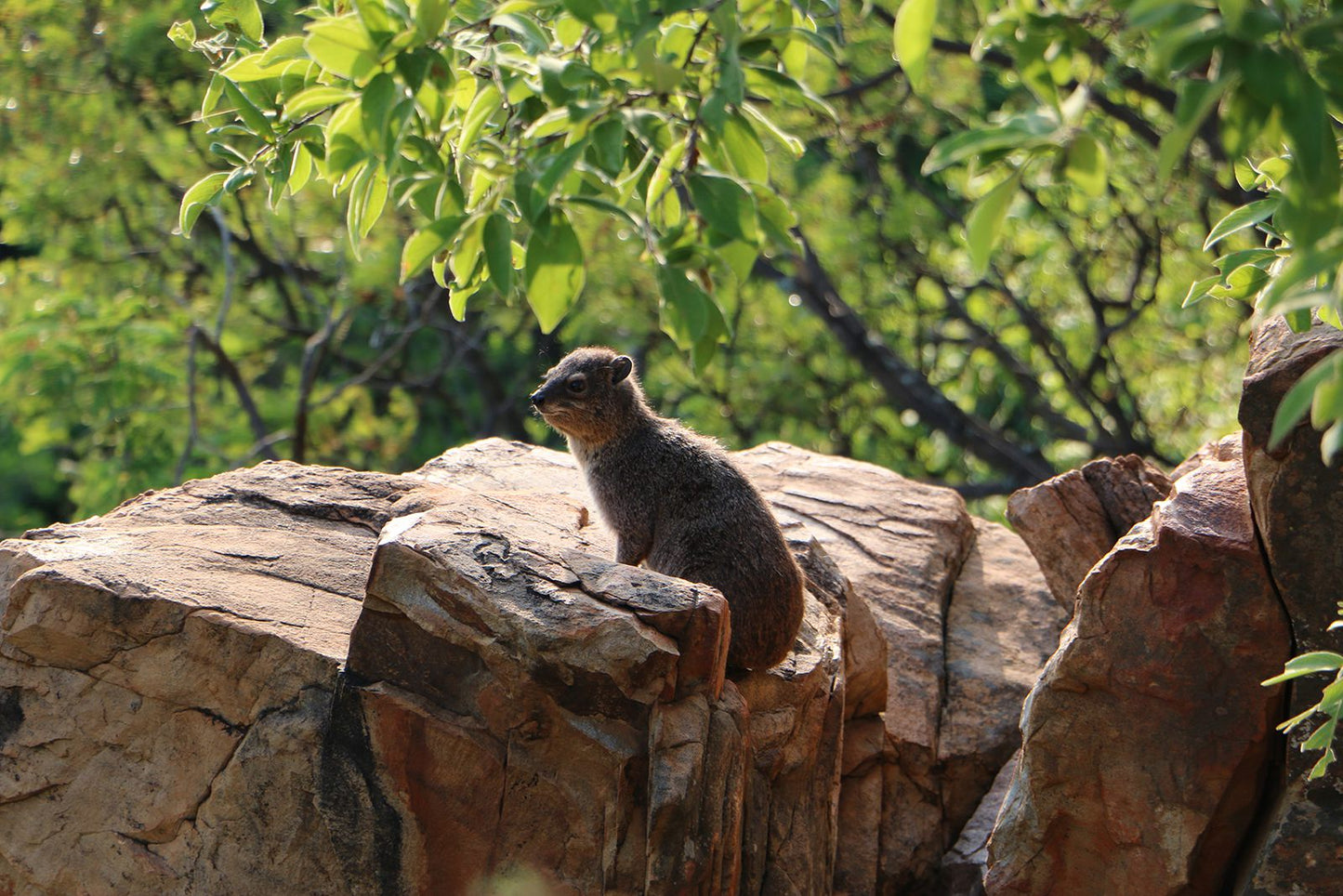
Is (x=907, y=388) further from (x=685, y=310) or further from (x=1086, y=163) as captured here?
(x=1086, y=163)

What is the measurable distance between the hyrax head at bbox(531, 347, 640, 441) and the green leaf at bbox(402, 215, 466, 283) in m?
3.84

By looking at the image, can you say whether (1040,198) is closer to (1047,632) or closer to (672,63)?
(1047,632)

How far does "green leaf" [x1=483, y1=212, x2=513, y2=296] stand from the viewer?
2.84 m

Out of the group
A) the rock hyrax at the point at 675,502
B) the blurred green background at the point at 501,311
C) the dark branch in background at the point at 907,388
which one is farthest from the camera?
the dark branch in background at the point at 907,388

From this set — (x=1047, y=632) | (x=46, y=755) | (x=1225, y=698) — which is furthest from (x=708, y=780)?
(x=1047, y=632)

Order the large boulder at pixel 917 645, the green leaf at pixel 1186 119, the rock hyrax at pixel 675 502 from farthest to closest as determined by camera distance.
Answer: the large boulder at pixel 917 645
the rock hyrax at pixel 675 502
the green leaf at pixel 1186 119

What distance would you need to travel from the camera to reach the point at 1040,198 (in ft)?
45.3

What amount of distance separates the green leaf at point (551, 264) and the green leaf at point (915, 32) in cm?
83

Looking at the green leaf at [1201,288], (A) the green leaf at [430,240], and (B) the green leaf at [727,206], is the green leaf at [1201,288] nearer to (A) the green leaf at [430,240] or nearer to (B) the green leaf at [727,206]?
(B) the green leaf at [727,206]

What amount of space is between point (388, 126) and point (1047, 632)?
5.71 meters

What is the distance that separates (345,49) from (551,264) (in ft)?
2.18

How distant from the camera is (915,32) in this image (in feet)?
8.40

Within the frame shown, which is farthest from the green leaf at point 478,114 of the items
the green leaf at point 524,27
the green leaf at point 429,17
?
the green leaf at point 429,17

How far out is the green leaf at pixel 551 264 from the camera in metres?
2.95
